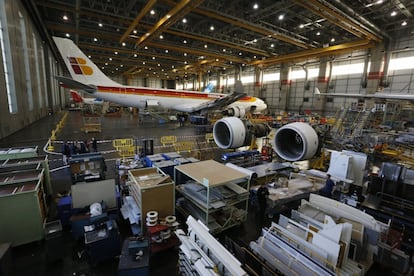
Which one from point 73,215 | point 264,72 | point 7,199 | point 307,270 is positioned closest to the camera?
point 307,270

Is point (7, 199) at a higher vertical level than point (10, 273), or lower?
higher

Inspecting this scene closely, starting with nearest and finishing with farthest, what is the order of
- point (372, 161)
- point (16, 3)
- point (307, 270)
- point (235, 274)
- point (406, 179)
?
point (235, 274) < point (307, 270) < point (406, 179) < point (372, 161) < point (16, 3)

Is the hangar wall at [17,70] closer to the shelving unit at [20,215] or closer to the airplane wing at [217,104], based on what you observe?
the shelving unit at [20,215]

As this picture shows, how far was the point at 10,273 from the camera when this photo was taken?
11.0 feet

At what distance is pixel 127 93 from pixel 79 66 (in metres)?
4.60

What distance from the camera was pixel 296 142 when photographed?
3.93 m

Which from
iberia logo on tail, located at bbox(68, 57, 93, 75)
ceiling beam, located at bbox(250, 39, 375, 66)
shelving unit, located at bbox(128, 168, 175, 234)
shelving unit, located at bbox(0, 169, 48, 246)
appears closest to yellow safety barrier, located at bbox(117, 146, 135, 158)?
shelving unit, located at bbox(128, 168, 175, 234)

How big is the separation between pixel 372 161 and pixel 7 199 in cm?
1490

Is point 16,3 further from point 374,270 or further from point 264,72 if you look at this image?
point 264,72

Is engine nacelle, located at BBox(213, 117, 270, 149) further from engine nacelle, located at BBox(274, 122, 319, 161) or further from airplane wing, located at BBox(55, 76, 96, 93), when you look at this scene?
airplane wing, located at BBox(55, 76, 96, 93)

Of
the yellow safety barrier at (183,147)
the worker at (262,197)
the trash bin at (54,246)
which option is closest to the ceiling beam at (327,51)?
the yellow safety barrier at (183,147)

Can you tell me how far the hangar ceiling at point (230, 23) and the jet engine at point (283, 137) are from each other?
11211 mm

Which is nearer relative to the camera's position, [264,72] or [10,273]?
[10,273]

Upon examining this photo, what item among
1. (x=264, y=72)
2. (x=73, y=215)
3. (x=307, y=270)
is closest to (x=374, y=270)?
(x=307, y=270)
